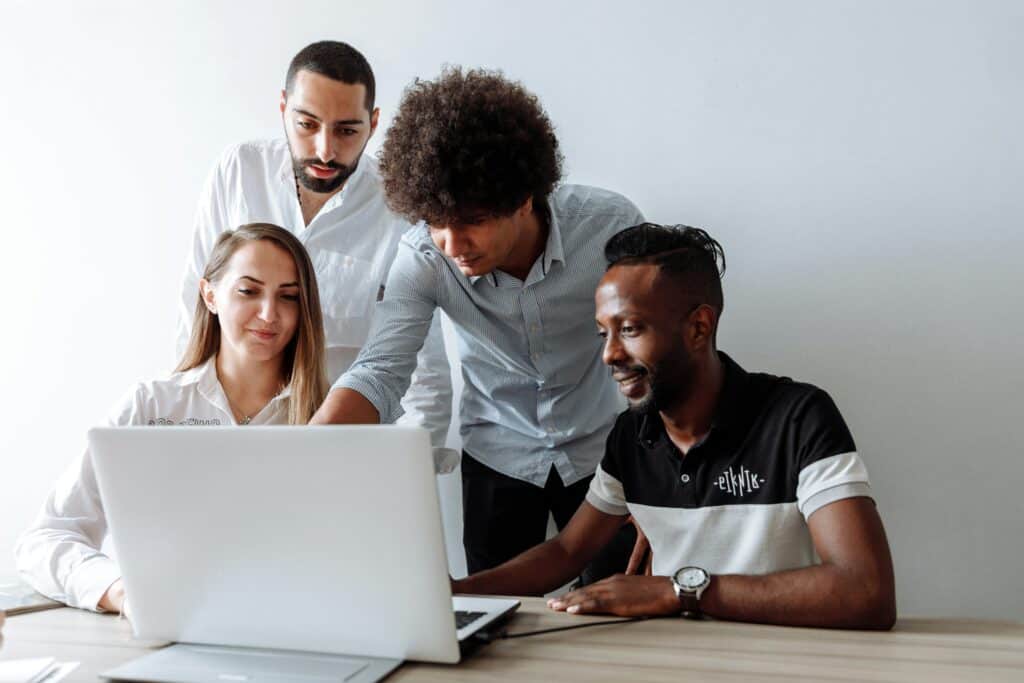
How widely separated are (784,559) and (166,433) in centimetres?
93

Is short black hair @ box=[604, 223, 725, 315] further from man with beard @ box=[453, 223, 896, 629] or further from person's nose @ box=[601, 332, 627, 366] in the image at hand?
person's nose @ box=[601, 332, 627, 366]

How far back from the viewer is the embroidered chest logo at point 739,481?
1558 mm

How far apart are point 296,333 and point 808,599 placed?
3.81ft

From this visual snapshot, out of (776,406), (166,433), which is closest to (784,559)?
(776,406)

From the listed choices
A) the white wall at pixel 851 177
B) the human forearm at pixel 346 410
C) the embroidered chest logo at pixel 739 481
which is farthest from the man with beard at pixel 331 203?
the embroidered chest logo at pixel 739 481

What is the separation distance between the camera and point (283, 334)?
201 centimetres

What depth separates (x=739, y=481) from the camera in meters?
1.57

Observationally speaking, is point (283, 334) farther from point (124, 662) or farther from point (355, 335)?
point (124, 662)

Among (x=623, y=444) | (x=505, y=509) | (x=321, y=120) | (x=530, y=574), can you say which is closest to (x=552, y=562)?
(x=530, y=574)

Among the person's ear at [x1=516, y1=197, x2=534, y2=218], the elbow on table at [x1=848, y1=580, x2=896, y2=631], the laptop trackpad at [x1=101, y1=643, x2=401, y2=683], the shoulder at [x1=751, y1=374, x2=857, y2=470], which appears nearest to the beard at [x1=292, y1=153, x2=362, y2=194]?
the person's ear at [x1=516, y1=197, x2=534, y2=218]

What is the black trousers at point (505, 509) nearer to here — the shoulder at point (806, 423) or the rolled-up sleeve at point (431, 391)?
the rolled-up sleeve at point (431, 391)

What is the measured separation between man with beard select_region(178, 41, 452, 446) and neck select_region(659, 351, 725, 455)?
76 cm

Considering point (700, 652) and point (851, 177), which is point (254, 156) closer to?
point (851, 177)

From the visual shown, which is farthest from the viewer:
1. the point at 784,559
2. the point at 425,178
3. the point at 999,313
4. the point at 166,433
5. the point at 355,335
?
the point at 355,335
